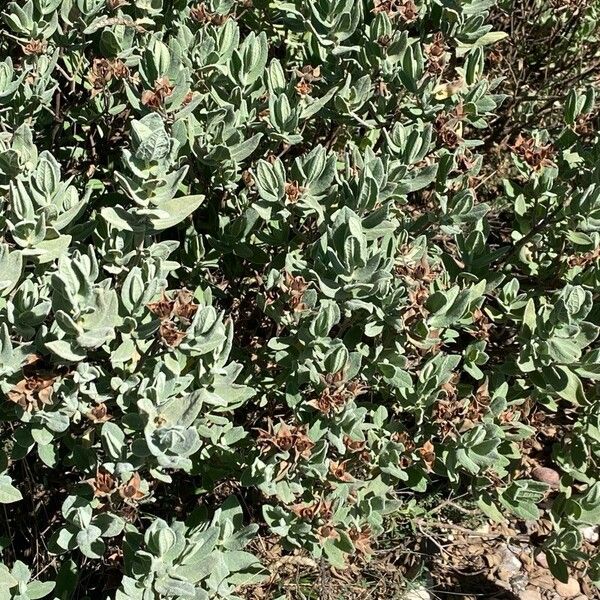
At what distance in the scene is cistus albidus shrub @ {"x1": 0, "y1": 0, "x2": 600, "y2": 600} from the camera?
7.12 ft

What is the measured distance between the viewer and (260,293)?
101 inches

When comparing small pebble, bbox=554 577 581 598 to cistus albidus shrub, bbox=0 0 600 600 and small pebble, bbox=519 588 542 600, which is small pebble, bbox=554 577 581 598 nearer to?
small pebble, bbox=519 588 542 600

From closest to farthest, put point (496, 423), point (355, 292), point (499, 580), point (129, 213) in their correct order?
point (129, 213), point (355, 292), point (496, 423), point (499, 580)

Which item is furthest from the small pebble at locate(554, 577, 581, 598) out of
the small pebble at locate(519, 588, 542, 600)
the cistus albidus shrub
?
the cistus albidus shrub

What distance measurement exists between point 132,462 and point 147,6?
1.52m

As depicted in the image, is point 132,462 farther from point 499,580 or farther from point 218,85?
point 499,580

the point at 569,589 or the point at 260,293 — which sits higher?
the point at 260,293

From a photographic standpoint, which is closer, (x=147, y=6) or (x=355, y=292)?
(x=355, y=292)

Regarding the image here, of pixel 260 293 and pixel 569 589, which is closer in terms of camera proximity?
pixel 260 293

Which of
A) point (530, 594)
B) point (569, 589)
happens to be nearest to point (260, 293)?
point (530, 594)

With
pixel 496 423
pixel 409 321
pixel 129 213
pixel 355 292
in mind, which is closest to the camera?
pixel 129 213

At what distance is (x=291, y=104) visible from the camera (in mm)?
2600

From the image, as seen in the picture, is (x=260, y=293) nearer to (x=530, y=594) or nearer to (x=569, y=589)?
(x=530, y=594)

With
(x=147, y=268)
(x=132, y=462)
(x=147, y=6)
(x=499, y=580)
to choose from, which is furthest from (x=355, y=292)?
(x=499, y=580)
